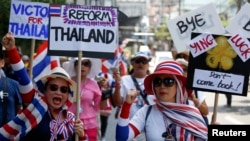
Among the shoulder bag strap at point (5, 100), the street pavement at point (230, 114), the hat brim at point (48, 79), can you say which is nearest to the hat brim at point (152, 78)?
the hat brim at point (48, 79)

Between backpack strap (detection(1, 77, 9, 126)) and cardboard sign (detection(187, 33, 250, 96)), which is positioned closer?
cardboard sign (detection(187, 33, 250, 96))

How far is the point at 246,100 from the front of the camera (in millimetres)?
23016

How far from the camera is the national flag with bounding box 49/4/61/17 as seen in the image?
5.53m

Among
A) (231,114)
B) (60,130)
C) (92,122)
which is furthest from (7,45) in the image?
(231,114)

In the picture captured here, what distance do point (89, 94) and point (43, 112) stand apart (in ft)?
8.35

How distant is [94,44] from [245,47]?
4.41 ft

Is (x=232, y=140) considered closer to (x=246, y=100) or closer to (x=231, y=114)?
(x=231, y=114)

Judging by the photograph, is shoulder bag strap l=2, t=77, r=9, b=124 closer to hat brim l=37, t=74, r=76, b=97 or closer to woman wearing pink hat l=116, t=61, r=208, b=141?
hat brim l=37, t=74, r=76, b=97

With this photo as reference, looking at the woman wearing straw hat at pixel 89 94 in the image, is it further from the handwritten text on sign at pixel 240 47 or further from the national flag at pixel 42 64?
the handwritten text on sign at pixel 240 47

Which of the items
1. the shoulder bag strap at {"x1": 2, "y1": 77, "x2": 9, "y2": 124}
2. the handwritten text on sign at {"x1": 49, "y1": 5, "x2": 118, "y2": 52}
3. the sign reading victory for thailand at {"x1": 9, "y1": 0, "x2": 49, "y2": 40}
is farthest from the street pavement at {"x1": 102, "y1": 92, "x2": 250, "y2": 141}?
the handwritten text on sign at {"x1": 49, "y1": 5, "x2": 118, "y2": 52}

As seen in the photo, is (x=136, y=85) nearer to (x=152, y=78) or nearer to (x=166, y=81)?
(x=152, y=78)

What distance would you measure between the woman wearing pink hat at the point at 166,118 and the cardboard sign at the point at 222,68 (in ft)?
0.80

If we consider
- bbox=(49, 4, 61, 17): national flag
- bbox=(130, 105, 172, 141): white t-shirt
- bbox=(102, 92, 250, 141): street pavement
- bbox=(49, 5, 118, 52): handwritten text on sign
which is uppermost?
bbox=(49, 4, 61, 17): national flag

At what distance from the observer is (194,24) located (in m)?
6.52
